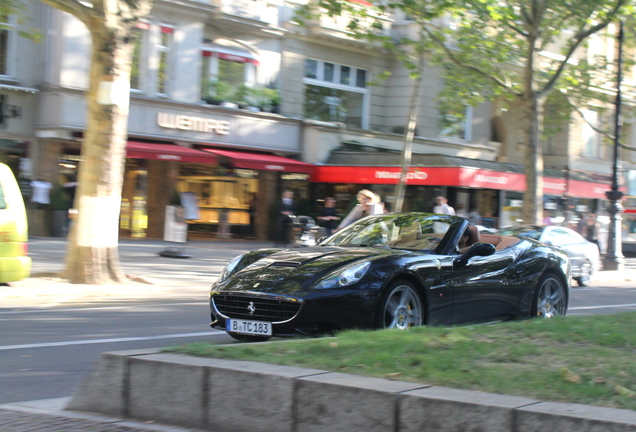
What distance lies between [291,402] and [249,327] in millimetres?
2625

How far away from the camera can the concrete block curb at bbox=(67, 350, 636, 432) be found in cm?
362

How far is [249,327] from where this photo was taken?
22.2 ft

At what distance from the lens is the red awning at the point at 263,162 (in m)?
23.8

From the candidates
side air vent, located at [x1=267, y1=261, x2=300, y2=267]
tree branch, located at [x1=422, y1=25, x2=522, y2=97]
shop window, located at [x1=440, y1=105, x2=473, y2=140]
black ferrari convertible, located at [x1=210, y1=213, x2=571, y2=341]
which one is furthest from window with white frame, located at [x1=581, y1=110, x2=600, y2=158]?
side air vent, located at [x1=267, y1=261, x2=300, y2=267]

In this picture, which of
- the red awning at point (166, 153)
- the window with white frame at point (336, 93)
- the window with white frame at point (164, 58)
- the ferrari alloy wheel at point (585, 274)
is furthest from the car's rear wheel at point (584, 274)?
the window with white frame at point (164, 58)

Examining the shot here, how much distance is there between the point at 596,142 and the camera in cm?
3912

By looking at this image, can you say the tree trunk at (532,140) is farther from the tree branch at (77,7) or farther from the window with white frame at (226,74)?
the tree branch at (77,7)

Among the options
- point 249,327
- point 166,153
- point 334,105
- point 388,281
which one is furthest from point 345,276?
point 334,105

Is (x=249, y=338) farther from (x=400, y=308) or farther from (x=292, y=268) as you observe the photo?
(x=400, y=308)

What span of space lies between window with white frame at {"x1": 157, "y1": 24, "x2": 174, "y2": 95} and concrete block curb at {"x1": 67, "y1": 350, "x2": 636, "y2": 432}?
64.9ft

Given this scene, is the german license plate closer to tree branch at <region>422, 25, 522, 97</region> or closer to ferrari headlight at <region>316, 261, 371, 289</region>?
ferrari headlight at <region>316, 261, 371, 289</region>

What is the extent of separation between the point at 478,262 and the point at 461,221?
547mm

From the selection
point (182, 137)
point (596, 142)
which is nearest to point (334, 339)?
point (182, 137)

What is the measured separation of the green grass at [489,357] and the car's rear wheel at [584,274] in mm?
11906
